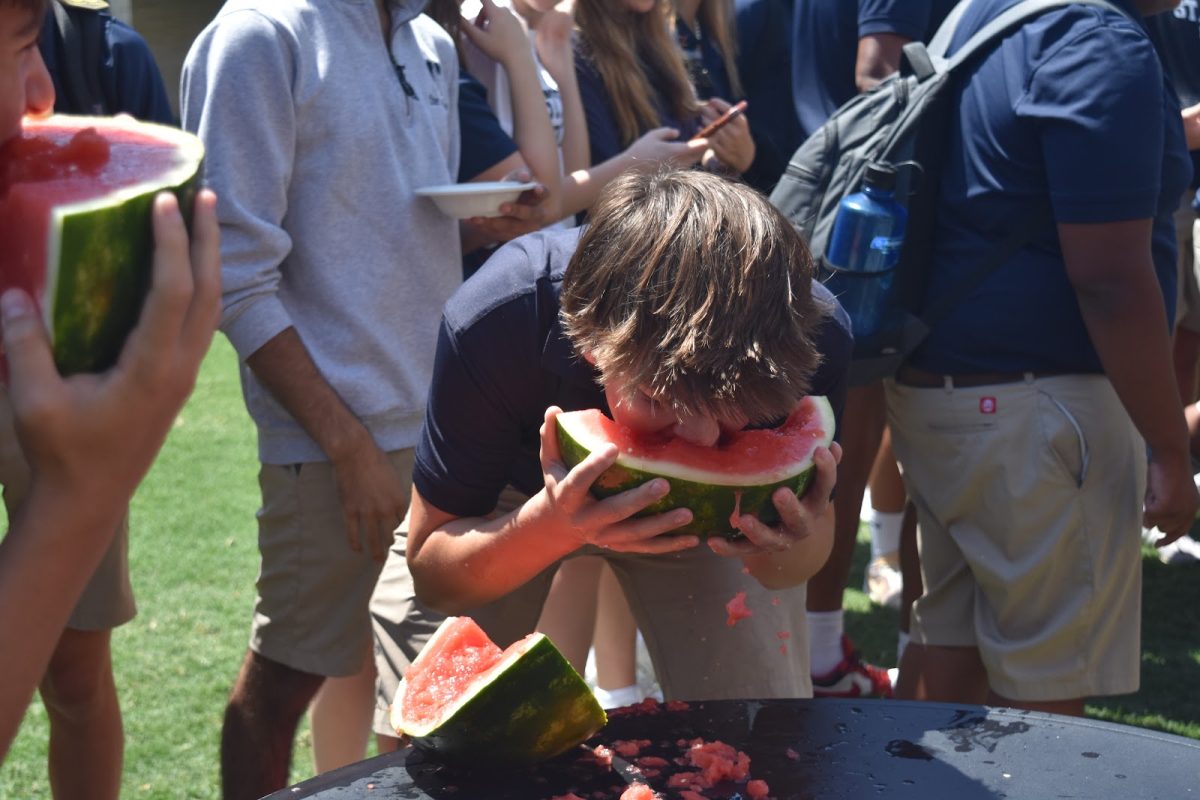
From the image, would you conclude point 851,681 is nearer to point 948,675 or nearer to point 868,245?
point 948,675

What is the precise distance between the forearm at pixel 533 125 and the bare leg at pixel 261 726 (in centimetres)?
162

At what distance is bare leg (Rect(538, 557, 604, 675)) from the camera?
14.4 feet

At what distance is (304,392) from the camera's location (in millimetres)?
3426

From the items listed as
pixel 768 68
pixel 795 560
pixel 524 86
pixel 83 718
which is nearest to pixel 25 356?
pixel 795 560

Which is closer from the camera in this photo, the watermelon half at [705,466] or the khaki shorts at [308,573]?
the watermelon half at [705,466]

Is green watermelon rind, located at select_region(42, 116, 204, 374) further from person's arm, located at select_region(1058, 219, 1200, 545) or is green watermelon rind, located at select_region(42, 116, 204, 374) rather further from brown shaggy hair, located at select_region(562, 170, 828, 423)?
person's arm, located at select_region(1058, 219, 1200, 545)

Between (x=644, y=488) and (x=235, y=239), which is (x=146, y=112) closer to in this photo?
(x=235, y=239)

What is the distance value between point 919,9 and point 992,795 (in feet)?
11.5

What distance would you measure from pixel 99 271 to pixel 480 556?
1137mm

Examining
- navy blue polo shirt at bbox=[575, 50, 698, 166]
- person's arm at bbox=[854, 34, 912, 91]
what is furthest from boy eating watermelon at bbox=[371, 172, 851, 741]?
person's arm at bbox=[854, 34, 912, 91]

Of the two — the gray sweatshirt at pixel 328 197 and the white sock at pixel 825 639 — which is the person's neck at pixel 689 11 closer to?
the gray sweatshirt at pixel 328 197

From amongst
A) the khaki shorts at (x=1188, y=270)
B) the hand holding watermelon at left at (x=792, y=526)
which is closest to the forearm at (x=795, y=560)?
the hand holding watermelon at left at (x=792, y=526)

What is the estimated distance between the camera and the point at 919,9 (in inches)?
194

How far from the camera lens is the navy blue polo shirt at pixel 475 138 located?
4.20 metres
